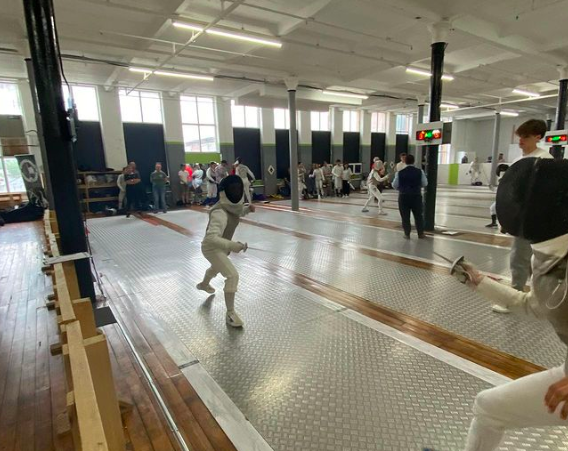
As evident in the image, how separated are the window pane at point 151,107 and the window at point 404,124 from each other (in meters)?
15.3

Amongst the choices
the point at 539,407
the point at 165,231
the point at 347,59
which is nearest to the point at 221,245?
the point at 539,407

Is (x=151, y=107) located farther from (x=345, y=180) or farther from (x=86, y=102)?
(x=345, y=180)

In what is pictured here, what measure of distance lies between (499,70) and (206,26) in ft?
34.2

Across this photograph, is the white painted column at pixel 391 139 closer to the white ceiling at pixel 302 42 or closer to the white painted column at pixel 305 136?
the white painted column at pixel 305 136

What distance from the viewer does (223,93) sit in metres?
14.1

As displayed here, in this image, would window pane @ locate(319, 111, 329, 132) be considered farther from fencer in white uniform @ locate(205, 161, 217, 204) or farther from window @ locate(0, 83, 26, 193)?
window @ locate(0, 83, 26, 193)

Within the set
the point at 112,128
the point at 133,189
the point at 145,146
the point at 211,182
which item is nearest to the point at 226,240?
the point at 211,182

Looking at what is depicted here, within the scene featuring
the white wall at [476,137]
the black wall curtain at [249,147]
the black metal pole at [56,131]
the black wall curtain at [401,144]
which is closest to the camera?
the black metal pole at [56,131]

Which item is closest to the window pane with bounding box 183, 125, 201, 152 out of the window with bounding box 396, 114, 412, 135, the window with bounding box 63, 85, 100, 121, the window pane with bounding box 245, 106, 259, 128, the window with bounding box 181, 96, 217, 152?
the window with bounding box 181, 96, 217, 152

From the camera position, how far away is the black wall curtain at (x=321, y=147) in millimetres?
18156

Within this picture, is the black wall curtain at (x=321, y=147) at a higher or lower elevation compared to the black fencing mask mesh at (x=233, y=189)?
higher

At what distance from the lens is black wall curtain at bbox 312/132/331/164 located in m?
18.2

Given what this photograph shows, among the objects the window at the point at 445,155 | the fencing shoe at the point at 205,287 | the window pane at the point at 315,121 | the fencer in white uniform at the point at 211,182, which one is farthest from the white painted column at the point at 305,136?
the fencing shoe at the point at 205,287

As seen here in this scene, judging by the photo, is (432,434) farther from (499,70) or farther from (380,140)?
(380,140)
